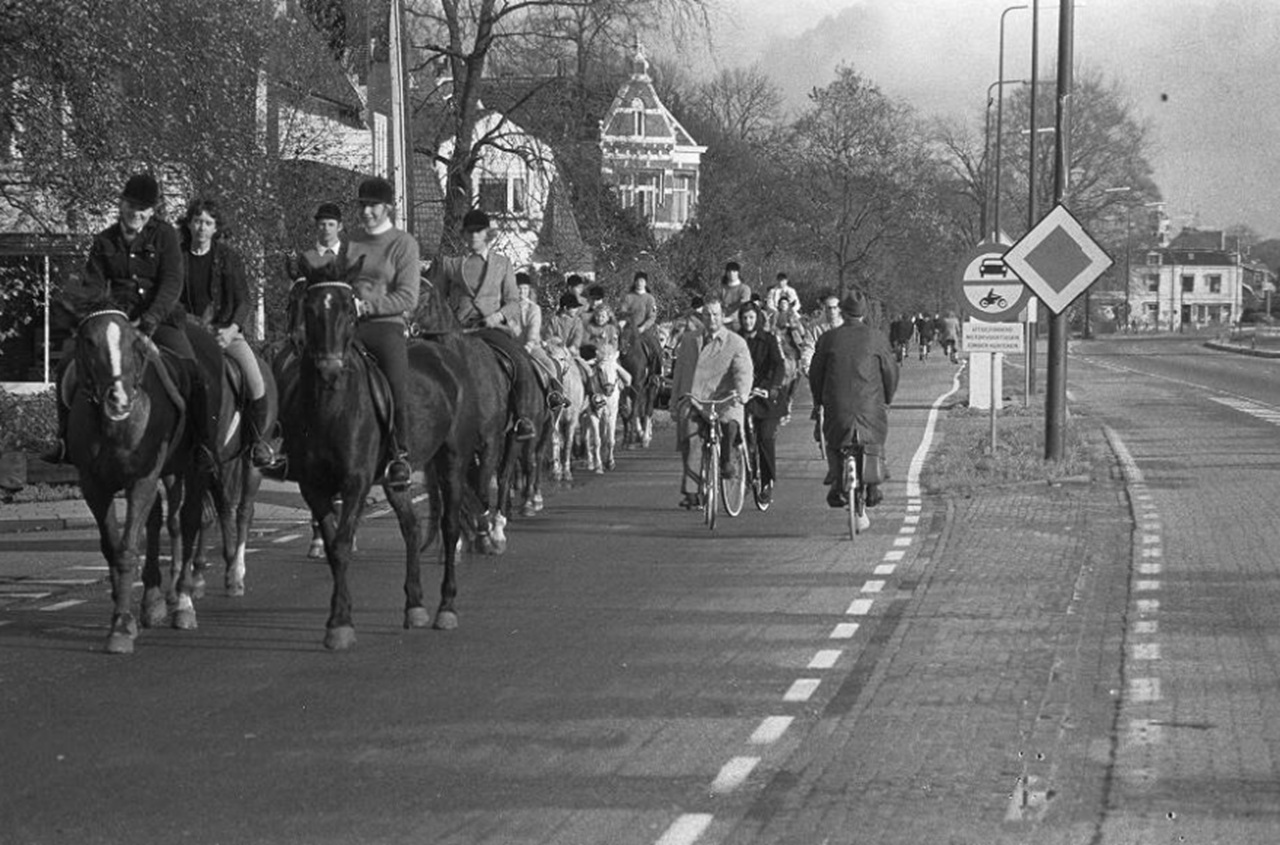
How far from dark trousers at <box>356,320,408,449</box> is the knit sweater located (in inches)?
4.4

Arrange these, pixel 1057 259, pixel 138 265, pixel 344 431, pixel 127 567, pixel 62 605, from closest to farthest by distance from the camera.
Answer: pixel 127 567
pixel 344 431
pixel 138 265
pixel 62 605
pixel 1057 259

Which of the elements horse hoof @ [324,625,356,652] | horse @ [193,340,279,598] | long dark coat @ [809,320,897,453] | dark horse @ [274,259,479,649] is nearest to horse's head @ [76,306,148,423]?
dark horse @ [274,259,479,649]

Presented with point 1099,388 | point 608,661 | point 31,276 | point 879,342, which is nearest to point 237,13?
point 31,276

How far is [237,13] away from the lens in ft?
75.1

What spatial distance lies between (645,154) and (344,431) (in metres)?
38.6

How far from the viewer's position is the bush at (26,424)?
23.3m

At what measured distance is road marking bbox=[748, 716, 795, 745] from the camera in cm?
872

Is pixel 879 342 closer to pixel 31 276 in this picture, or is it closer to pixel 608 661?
pixel 608 661

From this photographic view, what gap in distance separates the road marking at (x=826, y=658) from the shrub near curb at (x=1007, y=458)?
35.8 feet

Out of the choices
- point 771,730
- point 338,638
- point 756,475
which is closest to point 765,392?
point 756,475

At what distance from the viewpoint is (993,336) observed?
29.4m

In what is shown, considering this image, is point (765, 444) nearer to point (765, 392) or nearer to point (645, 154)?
point (765, 392)

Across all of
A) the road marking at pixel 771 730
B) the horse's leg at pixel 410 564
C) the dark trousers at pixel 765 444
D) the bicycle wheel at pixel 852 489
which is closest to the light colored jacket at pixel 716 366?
the dark trousers at pixel 765 444

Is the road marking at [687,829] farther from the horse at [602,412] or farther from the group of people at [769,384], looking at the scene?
the horse at [602,412]
